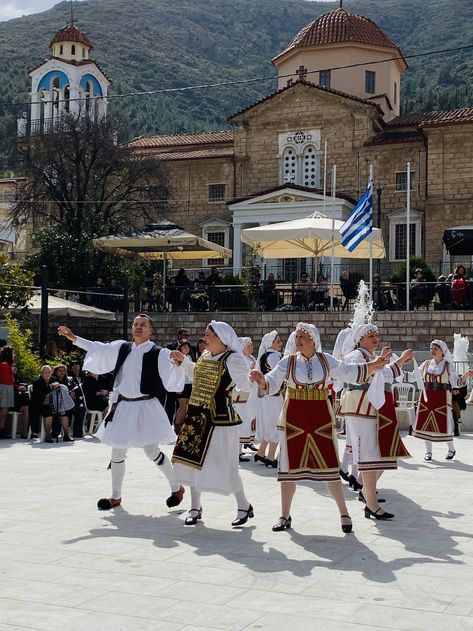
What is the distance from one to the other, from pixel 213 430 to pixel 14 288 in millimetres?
12661

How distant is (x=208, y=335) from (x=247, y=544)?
1967mm

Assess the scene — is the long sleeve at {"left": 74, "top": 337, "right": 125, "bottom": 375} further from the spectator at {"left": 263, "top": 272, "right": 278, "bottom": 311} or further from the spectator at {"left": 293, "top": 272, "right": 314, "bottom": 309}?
the spectator at {"left": 263, "top": 272, "right": 278, "bottom": 311}

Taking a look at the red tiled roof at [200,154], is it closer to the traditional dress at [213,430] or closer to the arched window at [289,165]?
the arched window at [289,165]

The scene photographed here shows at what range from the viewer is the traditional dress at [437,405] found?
529 inches

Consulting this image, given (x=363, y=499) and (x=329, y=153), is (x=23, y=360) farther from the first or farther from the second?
(x=329, y=153)

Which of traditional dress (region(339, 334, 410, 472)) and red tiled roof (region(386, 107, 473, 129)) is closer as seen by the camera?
traditional dress (region(339, 334, 410, 472))

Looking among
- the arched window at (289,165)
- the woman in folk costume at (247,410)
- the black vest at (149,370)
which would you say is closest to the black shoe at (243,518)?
the black vest at (149,370)

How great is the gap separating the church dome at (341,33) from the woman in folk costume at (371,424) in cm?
3683

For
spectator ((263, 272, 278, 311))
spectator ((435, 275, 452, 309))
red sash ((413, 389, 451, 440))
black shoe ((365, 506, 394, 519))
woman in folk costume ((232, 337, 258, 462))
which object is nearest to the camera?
black shoe ((365, 506, 394, 519))

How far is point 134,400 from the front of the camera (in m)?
8.91

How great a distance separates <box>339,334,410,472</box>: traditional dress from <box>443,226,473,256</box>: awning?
51.9ft

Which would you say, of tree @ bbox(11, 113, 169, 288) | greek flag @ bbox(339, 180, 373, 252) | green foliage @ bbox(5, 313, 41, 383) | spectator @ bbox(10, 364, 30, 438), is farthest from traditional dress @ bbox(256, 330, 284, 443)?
tree @ bbox(11, 113, 169, 288)

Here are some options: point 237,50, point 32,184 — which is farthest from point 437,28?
point 32,184

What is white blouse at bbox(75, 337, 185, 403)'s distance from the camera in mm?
8844
